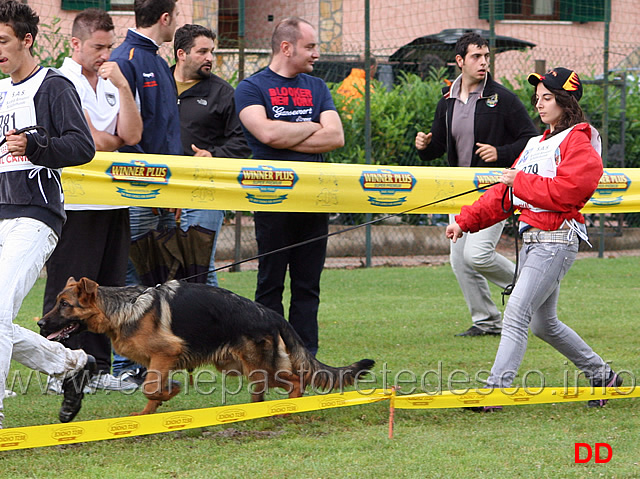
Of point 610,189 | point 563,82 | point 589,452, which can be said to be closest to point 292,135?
point 563,82

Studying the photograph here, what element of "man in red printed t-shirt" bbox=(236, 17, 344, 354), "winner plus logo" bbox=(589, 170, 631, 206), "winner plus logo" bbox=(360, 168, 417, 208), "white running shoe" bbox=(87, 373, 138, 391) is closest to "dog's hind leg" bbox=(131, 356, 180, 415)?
"white running shoe" bbox=(87, 373, 138, 391)

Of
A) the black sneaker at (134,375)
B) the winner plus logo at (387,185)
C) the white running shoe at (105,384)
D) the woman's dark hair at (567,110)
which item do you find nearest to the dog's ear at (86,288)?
the white running shoe at (105,384)

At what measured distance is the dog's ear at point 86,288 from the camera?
171 inches

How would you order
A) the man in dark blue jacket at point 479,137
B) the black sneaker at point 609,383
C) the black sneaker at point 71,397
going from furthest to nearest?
the man in dark blue jacket at point 479,137, the black sneaker at point 609,383, the black sneaker at point 71,397

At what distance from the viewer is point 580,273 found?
425 inches

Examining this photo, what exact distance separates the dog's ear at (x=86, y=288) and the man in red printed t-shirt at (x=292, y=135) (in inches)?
59.8

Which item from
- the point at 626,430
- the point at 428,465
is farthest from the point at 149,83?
the point at 626,430

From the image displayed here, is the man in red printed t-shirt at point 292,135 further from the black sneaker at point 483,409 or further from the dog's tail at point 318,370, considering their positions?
the black sneaker at point 483,409

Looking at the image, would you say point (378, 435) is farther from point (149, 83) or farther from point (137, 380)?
point (149, 83)

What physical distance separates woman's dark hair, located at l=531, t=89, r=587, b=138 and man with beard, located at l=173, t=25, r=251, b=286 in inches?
96.6

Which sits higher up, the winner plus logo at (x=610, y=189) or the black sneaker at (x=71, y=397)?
the winner plus logo at (x=610, y=189)

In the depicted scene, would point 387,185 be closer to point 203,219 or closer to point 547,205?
point 203,219

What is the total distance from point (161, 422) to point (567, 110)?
2.60m

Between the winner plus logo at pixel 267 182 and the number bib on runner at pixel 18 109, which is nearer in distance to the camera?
the number bib on runner at pixel 18 109
